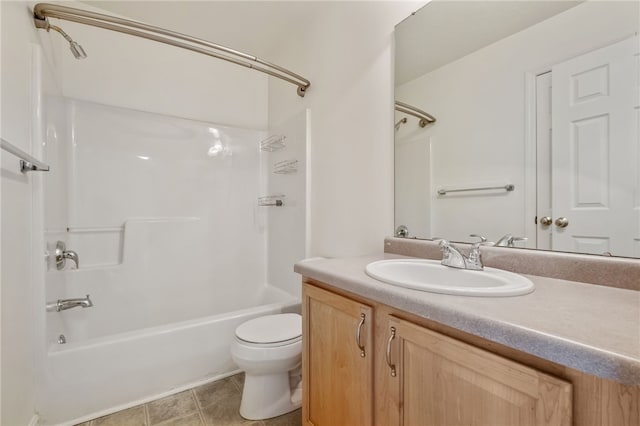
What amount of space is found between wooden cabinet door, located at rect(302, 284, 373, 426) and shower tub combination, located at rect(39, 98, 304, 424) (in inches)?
30.4

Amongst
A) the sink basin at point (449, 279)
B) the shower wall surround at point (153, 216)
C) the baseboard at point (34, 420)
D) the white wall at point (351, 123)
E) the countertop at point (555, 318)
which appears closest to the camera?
the countertop at point (555, 318)

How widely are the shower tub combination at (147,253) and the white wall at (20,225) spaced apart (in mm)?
97

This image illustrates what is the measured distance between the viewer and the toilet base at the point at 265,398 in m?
1.46

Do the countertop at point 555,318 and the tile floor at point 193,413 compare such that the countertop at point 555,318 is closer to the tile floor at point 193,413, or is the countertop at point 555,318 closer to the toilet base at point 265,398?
the toilet base at point 265,398

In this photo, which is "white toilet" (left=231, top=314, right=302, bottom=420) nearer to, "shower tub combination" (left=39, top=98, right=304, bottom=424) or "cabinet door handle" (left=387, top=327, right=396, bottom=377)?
"shower tub combination" (left=39, top=98, right=304, bottom=424)

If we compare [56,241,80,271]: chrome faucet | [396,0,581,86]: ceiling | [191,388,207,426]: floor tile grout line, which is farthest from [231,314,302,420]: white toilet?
[396,0,581,86]: ceiling

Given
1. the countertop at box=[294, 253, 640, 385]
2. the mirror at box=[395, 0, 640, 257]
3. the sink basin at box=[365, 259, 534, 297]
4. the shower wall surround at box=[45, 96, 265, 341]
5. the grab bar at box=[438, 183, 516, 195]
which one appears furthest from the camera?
the shower wall surround at box=[45, 96, 265, 341]

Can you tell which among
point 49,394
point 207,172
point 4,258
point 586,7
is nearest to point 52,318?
point 49,394

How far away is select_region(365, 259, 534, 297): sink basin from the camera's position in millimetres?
729

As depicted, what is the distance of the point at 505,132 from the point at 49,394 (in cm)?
237

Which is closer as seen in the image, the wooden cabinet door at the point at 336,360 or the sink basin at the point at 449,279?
the sink basin at the point at 449,279

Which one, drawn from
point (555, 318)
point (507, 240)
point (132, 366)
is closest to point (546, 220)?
point (507, 240)

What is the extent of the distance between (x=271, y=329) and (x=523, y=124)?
153cm

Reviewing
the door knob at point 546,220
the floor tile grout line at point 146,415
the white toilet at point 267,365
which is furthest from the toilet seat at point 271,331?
the door knob at point 546,220
